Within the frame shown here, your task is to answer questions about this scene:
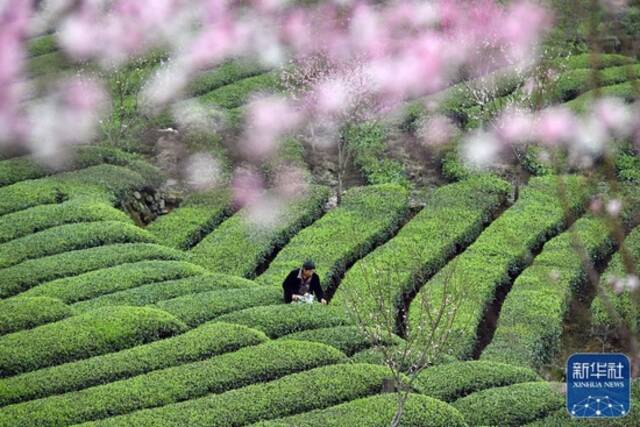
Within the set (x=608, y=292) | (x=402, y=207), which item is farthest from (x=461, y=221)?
(x=608, y=292)

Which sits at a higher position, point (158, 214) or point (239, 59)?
point (239, 59)

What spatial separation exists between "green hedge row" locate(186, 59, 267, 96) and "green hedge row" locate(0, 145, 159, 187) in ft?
9.86

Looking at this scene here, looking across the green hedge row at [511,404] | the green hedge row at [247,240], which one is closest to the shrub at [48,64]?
the green hedge row at [247,240]

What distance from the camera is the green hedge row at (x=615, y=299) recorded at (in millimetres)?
15547

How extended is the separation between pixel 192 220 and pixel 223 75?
558 centimetres

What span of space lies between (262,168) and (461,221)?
4.00 meters

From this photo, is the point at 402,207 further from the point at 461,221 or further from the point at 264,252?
the point at 264,252

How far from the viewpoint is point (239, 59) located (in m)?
24.0

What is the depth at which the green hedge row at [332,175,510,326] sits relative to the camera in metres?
15.7

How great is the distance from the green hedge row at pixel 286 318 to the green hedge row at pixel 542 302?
205 centimetres

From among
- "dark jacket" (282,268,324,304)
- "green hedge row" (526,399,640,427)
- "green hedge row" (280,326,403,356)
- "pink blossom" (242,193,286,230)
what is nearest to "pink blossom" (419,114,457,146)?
"pink blossom" (242,193,286,230)

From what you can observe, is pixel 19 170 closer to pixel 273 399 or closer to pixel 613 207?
pixel 273 399

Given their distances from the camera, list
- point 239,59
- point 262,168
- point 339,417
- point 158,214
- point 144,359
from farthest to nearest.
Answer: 1. point 239,59
2. point 262,168
3. point 158,214
4. point 144,359
5. point 339,417

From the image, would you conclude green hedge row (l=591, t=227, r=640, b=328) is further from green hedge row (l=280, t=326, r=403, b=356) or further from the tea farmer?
the tea farmer
